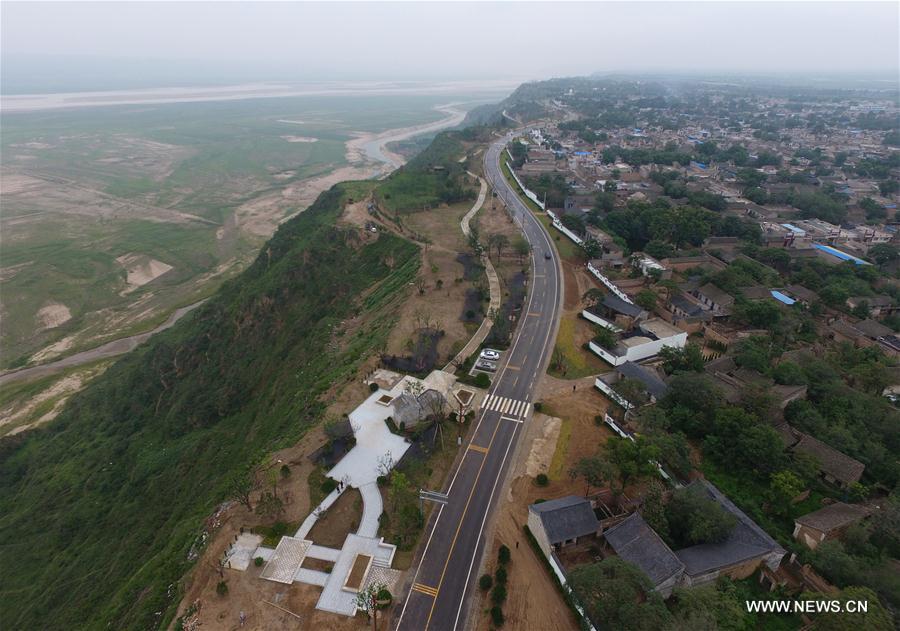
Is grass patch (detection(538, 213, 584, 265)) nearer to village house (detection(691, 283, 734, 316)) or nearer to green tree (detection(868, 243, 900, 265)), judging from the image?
village house (detection(691, 283, 734, 316))

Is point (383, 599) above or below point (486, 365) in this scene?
above

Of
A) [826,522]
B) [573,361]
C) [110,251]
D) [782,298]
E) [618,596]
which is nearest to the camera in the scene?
[618,596]

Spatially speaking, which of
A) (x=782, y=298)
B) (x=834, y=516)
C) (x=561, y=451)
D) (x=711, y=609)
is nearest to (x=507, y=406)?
(x=561, y=451)

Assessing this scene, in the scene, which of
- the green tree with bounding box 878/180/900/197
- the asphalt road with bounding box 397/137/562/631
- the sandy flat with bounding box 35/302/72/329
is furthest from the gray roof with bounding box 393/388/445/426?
the green tree with bounding box 878/180/900/197

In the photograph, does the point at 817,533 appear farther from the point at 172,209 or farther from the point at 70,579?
the point at 172,209

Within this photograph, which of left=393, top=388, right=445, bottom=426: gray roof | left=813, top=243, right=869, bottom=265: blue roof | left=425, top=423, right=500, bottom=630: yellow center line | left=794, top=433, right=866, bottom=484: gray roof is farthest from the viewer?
left=813, top=243, right=869, bottom=265: blue roof

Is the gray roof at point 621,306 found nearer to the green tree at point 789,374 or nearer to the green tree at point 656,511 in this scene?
the green tree at point 789,374

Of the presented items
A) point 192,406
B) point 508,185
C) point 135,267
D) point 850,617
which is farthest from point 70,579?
point 508,185

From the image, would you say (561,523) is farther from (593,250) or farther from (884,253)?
(884,253)
